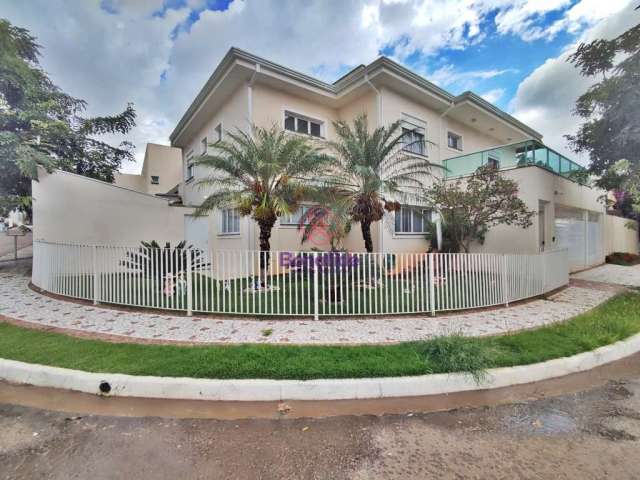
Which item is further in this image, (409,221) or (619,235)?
(619,235)

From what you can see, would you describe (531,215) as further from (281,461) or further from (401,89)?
(281,461)

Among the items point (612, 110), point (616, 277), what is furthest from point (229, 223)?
point (616, 277)

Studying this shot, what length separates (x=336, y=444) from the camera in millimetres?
2506

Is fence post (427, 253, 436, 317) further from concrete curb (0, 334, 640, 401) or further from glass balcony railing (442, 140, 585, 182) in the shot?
glass balcony railing (442, 140, 585, 182)

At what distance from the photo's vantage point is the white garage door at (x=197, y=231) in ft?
41.9

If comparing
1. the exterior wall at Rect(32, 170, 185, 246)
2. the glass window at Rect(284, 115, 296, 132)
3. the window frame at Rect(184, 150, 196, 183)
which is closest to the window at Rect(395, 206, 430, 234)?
the glass window at Rect(284, 115, 296, 132)

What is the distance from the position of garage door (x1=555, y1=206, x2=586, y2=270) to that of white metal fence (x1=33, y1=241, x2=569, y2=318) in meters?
9.31

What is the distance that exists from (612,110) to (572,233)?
7635 millimetres

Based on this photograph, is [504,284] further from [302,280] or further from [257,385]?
[257,385]

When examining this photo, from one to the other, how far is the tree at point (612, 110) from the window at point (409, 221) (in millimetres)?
5883

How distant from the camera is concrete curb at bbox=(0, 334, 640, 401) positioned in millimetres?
3254

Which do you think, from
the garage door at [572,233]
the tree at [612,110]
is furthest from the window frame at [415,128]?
the garage door at [572,233]

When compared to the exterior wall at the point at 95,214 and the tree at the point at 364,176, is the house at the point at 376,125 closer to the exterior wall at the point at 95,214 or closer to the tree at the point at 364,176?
the exterior wall at the point at 95,214

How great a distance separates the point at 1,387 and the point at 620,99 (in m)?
14.9
